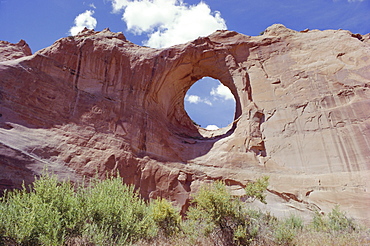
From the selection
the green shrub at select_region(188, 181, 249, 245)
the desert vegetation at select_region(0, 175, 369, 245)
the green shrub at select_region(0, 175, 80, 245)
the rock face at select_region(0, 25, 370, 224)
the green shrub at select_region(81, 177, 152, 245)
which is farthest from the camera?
the rock face at select_region(0, 25, 370, 224)

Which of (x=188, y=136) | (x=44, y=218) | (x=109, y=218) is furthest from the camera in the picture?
(x=188, y=136)

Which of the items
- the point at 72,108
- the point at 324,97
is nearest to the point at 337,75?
the point at 324,97

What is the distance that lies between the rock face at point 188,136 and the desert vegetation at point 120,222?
4.73 metres

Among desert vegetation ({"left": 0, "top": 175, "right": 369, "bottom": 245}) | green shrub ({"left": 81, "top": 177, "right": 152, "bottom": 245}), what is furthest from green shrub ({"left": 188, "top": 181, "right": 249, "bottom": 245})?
green shrub ({"left": 81, "top": 177, "right": 152, "bottom": 245})

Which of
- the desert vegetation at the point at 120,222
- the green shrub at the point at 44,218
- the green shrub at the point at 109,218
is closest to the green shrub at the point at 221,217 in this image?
the desert vegetation at the point at 120,222

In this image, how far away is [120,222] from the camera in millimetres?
8125

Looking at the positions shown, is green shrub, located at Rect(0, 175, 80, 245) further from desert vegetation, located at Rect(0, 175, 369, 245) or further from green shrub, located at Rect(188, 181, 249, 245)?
green shrub, located at Rect(188, 181, 249, 245)

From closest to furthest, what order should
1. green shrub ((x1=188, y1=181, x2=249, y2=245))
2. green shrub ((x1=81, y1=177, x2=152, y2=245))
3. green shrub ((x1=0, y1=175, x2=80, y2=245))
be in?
green shrub ((x1=0, y1=175, x2=80, y2=245)) < green shrub ((x1=81, y1=177, x2=152, y2=245)) < green shrub ((x1=188, y1=181, x2=249, y2=245))

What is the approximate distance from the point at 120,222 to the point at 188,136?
13.9m

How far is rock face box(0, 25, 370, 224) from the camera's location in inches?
589

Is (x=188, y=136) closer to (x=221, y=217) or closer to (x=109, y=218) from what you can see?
(x=221, y=217)

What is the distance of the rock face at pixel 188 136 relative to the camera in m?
15.0

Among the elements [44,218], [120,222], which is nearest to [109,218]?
[120,222]

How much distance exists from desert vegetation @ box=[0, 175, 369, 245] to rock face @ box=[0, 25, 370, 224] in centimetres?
473
